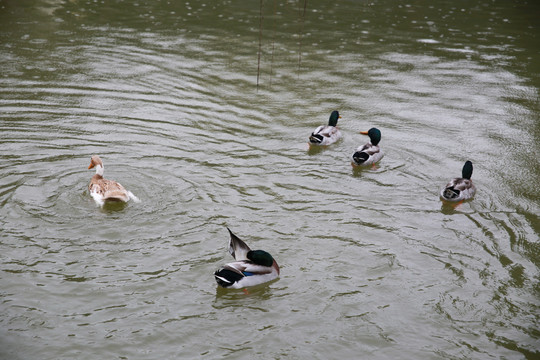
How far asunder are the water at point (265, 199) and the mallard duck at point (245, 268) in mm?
185

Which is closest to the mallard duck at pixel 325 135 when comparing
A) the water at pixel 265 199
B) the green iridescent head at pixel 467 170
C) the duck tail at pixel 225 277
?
the water at pixel 265 199

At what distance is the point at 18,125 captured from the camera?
12.8 metres

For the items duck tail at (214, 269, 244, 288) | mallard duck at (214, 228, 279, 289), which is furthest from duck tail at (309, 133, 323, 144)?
duck tail at (214, 269, 244, 288)

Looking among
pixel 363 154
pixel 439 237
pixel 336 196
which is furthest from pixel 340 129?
→ pixel 439 237

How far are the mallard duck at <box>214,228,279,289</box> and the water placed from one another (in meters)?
0.19

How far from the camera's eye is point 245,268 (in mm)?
8125

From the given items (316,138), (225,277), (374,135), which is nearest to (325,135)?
(316,138)

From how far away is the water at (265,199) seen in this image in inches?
288

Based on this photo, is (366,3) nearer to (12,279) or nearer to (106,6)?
(106,6)

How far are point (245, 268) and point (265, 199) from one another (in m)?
2.37

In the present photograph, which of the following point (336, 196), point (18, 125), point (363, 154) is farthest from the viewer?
point (18, 125)

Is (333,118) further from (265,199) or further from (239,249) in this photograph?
(239,249)

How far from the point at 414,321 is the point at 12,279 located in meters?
4.90

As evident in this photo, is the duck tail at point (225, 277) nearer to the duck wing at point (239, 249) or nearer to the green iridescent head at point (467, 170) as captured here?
the duck wing at point (239, 249)
